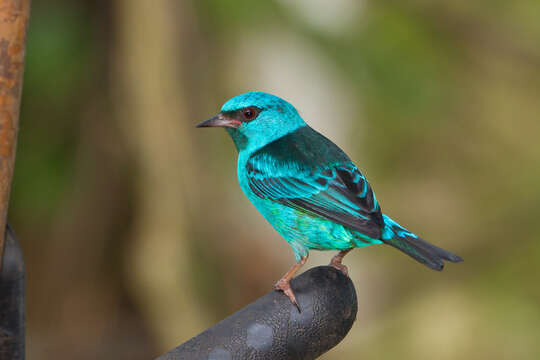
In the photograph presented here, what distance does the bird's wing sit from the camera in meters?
2.29

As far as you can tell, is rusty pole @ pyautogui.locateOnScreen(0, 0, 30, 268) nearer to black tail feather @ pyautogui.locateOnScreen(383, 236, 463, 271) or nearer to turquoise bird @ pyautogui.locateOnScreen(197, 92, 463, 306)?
turquoise bird @ pyautogui.locateOnScreen(197, 92, 463, 306)

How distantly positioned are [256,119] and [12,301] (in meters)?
1.03

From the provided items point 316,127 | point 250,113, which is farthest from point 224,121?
point 316,127

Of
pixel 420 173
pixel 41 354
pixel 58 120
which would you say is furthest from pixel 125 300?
pixel 420 173

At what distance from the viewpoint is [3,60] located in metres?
1.62

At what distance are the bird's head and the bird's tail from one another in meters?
0.54

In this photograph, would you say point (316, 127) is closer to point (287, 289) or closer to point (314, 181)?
point (314, 181)

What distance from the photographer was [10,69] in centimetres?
163

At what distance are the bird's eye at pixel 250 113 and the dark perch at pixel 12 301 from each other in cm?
92

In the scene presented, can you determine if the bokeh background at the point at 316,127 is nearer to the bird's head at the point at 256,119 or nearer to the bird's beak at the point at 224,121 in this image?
the bird's head at the point at 256,119

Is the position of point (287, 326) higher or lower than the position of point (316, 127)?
lower

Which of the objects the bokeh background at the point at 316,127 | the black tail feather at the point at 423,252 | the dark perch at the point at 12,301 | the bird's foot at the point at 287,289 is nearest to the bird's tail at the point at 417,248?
the black tail feather at the point at 423,252

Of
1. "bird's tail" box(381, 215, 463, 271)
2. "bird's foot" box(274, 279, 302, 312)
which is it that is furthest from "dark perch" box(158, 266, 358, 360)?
"bird's tail" box(381, 215, 463, 271)

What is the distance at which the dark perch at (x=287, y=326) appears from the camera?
172cm
